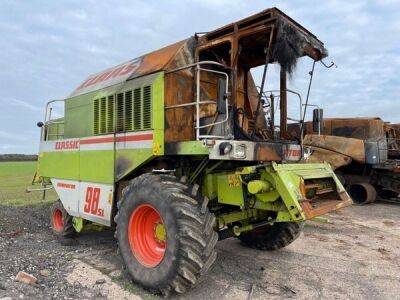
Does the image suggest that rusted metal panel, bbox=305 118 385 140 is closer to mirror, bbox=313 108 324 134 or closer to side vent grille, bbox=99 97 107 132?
mirror, bbox=313 108 324 134

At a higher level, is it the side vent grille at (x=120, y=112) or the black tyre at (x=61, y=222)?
the side vent grille at (x=120, y=112)

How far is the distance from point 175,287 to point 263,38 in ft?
10.5

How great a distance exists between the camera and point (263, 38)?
212 inches

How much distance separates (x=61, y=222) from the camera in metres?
7.89

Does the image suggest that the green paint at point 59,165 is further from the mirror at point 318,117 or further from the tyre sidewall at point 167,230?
the mirror at point 318,117

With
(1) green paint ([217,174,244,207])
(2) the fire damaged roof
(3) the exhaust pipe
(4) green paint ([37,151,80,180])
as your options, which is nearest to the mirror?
(2) the fire damaged roof

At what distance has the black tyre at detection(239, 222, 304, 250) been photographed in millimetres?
6672

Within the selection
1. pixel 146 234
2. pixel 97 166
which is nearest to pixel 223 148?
pixel 146 234

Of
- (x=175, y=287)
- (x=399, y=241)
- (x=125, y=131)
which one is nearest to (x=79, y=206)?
(x=125, y=131)

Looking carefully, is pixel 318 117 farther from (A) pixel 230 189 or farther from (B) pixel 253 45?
(A) pixel 230 189

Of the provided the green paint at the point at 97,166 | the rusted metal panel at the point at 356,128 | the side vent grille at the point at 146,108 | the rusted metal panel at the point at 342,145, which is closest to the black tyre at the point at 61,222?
the green paint at the point at 97,166

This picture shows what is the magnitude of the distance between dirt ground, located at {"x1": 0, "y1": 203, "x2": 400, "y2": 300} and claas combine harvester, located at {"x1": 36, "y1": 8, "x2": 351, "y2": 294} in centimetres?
45

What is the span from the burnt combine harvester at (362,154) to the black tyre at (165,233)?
30.0 feet

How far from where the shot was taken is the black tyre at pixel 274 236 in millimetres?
6672
